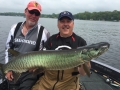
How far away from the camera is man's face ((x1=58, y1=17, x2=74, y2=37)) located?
373 cm

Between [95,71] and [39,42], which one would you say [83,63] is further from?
[95,71]

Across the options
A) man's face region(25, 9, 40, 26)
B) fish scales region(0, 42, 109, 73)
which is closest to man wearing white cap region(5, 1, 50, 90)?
man's face region(25, 9, 40, 26)

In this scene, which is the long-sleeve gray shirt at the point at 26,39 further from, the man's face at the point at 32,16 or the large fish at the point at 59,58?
the large fish at the point at 59,58

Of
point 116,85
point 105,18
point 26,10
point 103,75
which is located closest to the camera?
point 26,10

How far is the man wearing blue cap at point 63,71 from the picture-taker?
356cm

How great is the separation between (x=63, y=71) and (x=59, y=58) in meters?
0.39

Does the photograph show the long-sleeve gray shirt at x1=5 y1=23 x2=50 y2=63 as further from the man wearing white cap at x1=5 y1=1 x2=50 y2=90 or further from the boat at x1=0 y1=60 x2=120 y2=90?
the boat at x1=0 y1=60 x2=120 y2=90

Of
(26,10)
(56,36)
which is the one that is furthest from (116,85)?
(26,10)

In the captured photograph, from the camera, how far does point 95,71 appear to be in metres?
6.12

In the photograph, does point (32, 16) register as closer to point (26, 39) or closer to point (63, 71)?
point (26, 39)

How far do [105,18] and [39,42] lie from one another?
352 feet

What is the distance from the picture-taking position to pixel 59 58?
3.26 meters

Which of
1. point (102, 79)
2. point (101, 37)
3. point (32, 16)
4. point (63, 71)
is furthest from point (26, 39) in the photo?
point (101, 37)

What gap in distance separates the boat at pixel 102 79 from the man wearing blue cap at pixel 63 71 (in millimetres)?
1366
